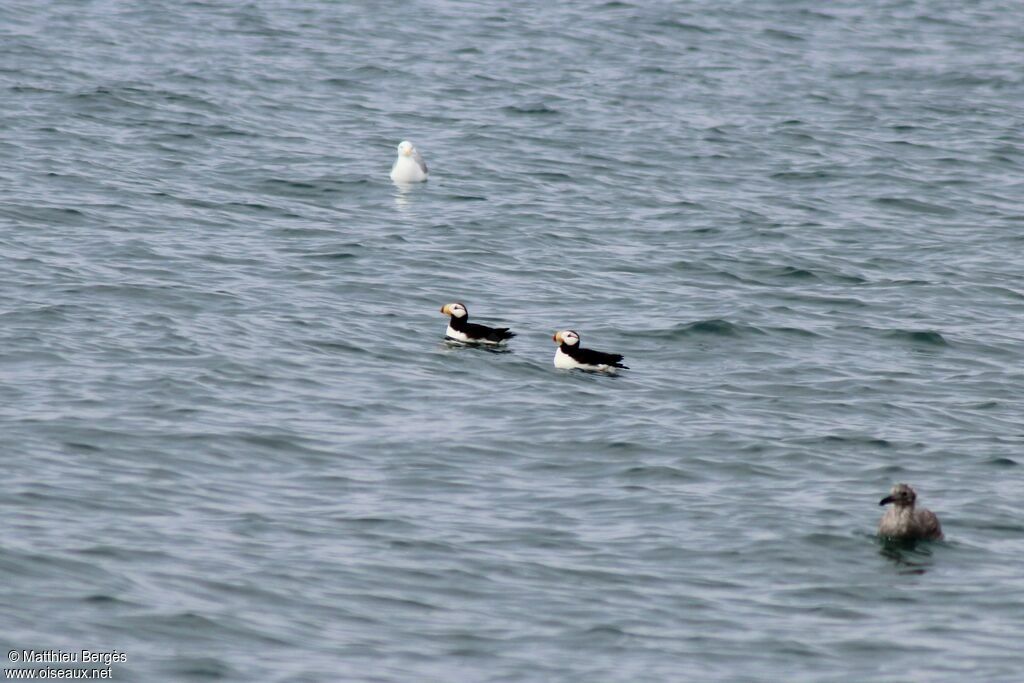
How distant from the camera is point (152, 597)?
11.4 metres

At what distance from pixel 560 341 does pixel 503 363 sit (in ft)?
2.51

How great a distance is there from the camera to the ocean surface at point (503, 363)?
11.6m

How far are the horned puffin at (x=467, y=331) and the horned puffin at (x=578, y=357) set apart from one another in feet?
2.44

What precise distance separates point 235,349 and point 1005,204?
14.7 meters

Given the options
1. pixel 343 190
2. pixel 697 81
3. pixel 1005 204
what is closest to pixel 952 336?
pixel 1005 204

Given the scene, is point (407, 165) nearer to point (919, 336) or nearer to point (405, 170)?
point (405, 170)

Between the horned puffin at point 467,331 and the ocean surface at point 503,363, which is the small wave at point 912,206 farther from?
the horned puffin at point 467,331

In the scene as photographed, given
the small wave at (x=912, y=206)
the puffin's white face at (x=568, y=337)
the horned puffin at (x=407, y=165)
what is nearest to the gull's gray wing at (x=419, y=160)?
the horned puffin at (x=407, y=165)

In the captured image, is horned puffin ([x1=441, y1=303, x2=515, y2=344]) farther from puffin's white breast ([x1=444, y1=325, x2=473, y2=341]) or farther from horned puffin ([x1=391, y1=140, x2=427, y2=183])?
horned puffin ([x1=391, y1=140, x2=427, y2=183])

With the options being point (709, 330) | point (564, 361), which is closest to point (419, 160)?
point (709, 330)

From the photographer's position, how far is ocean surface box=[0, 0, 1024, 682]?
38.1ft

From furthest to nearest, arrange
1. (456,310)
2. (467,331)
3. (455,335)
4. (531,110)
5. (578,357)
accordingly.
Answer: (531,110), (456,310), (455,335), (467,331), (578,357)

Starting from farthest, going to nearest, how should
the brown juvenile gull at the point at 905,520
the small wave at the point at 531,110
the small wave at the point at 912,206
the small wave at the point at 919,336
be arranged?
1. the small wave at the point at 531,110
2. the small wave at the point at 912,206
3. the small wave at the point at 919,336
4. the brown juvenile gull at the point at 905,520

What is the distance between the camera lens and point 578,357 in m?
17.6
